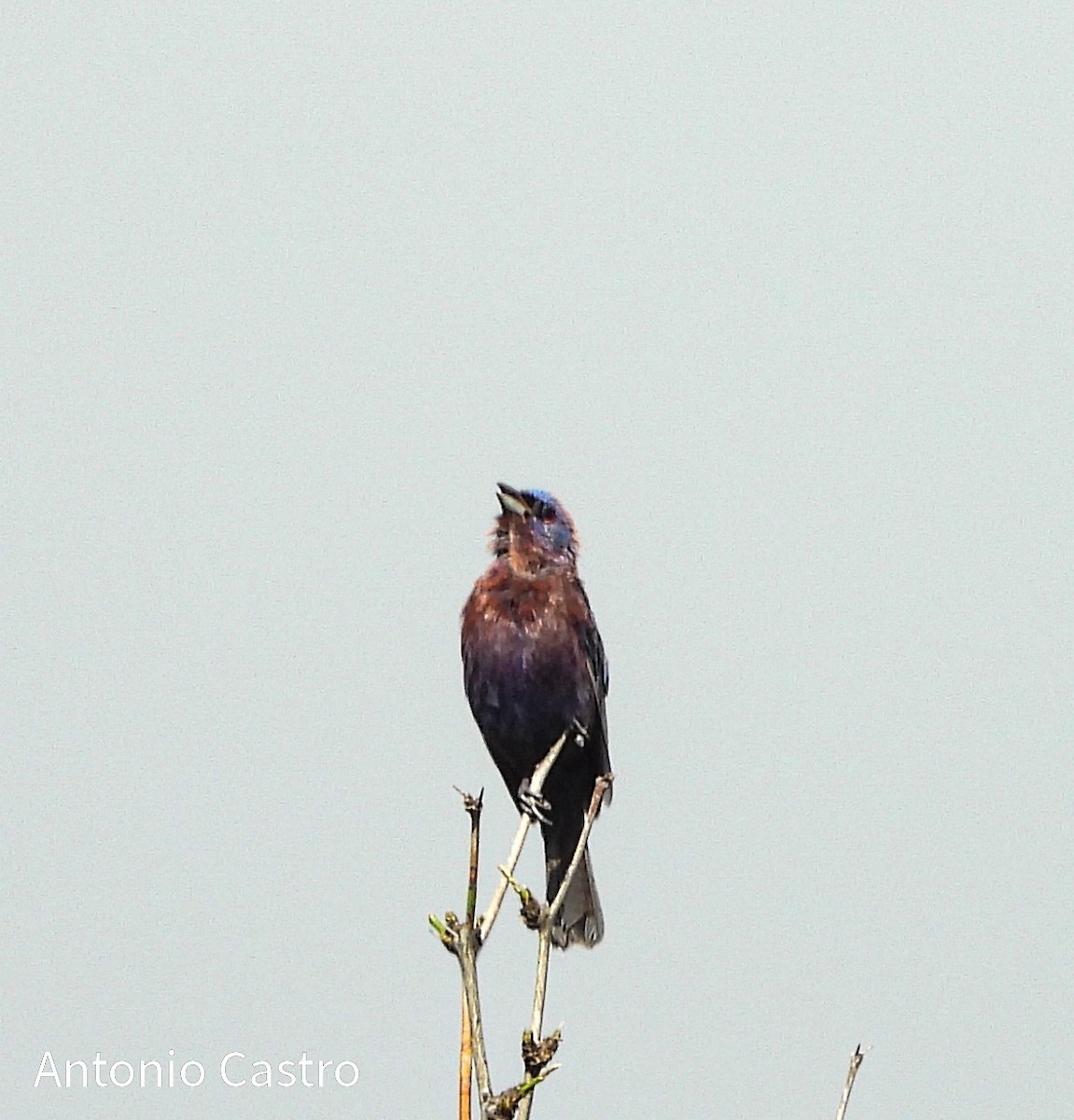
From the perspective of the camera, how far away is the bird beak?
721cm

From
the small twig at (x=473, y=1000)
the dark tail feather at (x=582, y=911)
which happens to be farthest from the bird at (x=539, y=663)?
the small twig at (x=473, y=1000)

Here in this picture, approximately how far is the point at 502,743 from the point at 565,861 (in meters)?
0.72

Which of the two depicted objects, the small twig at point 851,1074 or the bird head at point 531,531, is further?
the bird head at point 531,531

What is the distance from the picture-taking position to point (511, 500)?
7258mm

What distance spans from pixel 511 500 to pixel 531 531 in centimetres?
17

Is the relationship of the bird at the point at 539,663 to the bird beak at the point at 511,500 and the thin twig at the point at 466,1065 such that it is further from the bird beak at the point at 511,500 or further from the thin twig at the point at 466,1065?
the thin twig at the point at 466,1065

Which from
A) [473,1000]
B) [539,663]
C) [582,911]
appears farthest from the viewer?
[582,911]

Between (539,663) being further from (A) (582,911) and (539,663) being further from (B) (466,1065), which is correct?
(B) (466,1065)

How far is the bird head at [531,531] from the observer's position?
288 inches

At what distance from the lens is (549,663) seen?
7117 millimetres

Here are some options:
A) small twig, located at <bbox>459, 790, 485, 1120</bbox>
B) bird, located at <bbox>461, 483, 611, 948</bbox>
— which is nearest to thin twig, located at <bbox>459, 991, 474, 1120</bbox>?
small twig, located at <bbox>459, 790, 485, 1120</bbox>

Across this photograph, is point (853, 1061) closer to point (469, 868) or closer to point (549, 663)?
point (469, 868)

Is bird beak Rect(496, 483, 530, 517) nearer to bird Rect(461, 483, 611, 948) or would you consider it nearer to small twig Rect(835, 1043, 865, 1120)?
bird Rect(461, 483, 611, 948)

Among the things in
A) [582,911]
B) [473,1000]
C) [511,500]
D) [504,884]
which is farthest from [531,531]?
[473,1000]
